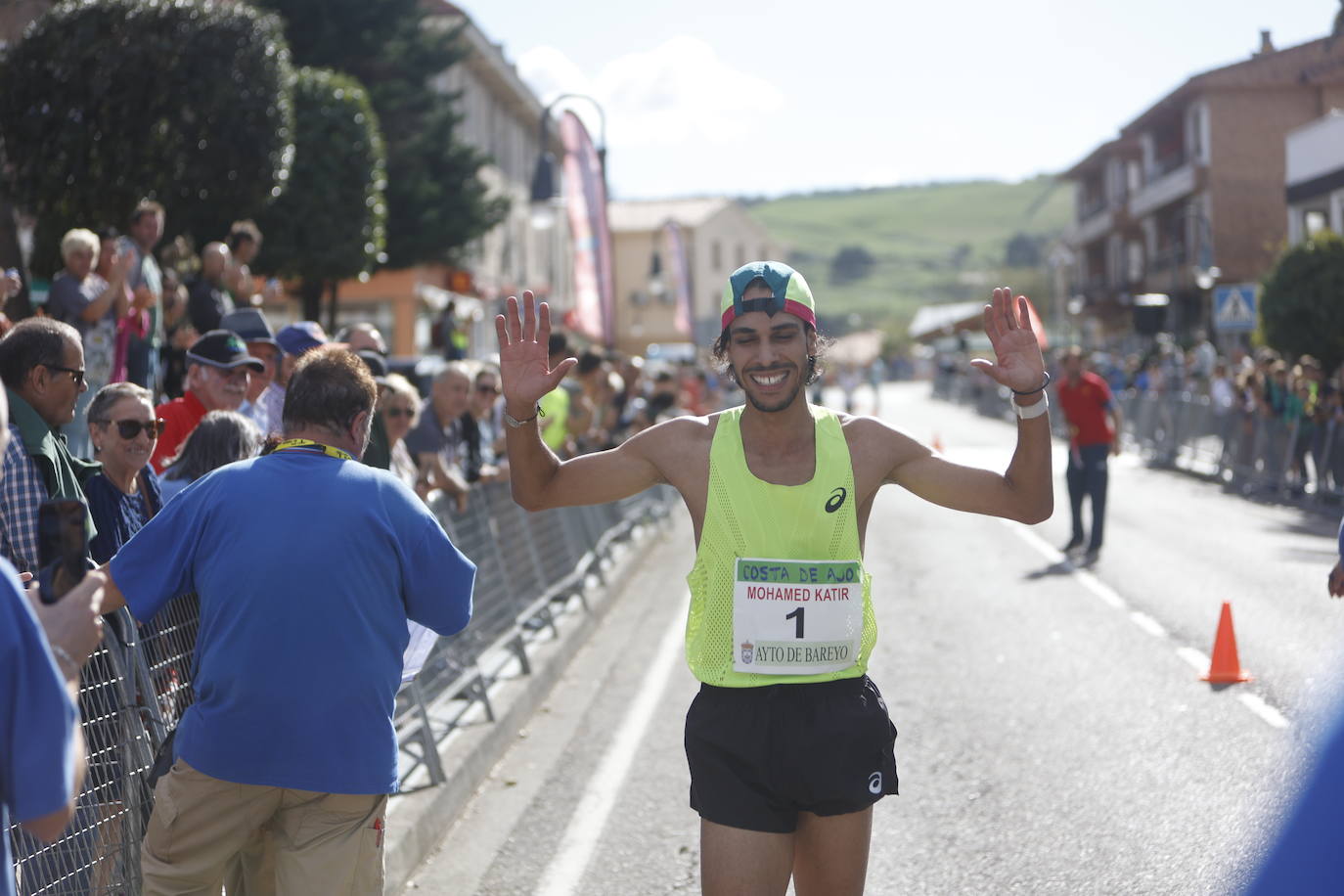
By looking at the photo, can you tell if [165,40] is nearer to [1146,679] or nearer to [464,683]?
[464,683]

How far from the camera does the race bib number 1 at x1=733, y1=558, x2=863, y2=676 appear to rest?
12.8 feet

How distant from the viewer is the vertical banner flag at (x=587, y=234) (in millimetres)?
20469

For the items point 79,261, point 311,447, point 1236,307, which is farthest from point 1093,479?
point 1236,307

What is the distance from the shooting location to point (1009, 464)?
393 centimetres

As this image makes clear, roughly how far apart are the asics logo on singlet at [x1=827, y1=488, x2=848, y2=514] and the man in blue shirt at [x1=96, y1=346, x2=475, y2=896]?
3.23 ft

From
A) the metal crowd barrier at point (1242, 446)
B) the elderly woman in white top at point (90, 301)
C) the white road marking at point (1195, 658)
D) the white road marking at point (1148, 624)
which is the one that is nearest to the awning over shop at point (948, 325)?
the metal crowd barrier at point (1242, 446)

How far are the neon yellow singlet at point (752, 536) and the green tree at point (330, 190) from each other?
1604cm

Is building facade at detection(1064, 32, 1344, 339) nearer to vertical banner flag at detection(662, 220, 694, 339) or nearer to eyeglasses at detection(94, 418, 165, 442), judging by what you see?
vertical banner flag at detection(662, 220, 694, 339)

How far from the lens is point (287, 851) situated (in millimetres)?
3922

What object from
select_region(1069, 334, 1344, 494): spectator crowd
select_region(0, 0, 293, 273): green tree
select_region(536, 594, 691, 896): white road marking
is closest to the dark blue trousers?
select_region(1069, 334, 1344, 494): spectator crowd

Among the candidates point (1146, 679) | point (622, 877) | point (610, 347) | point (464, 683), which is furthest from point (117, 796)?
point (610, 347)

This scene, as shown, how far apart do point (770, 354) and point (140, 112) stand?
1044 centimetres

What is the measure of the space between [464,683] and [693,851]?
1963 millimetres

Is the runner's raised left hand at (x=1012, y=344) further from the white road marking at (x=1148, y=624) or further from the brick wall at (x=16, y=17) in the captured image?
the brick wall at (x=16, y=17)
